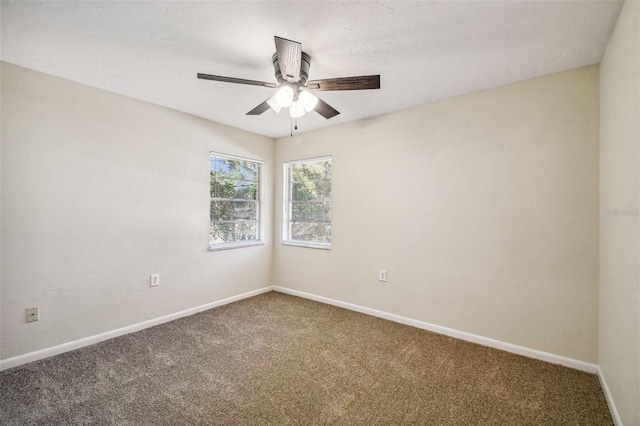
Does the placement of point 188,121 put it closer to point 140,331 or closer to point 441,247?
point 140,331

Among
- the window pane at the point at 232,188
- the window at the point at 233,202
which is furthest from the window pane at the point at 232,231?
the window pane at the point at 232,188

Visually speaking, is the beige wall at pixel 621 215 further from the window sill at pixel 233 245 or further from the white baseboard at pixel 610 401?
the window sill at pixel 233 245

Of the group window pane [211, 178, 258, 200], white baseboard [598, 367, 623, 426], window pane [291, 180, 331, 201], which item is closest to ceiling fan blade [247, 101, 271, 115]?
window pane [211, 178, 258, 200]

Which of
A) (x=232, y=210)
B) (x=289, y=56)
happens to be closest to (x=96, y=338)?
(x=232, y=210)

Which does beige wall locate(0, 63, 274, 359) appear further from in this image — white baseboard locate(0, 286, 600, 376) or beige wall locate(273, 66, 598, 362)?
beige wall locate(273, 66, 598, 362)

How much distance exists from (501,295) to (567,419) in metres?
0.98

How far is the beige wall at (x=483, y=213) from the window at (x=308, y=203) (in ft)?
0.86

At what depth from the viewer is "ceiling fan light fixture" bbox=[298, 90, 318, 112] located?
6.43 feet

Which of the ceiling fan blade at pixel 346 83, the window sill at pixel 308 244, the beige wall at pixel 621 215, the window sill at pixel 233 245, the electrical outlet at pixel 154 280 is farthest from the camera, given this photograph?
the window sill at pixel 308 244

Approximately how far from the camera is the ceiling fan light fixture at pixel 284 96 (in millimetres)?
1905

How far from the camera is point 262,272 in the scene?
414 centimetres

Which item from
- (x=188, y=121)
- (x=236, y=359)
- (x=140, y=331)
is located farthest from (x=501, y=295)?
(x=188, y=121)

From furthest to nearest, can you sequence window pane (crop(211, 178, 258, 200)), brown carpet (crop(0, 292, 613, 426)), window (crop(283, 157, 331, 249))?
1. window (crop(283, 157, 331, 249))
2. window pane (crop(211, 178, 258, 200))
3. brown carpet (crop(0, 292, 613, 426))

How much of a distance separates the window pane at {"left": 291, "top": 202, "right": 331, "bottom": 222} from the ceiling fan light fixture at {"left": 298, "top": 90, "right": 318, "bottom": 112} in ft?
6.17
